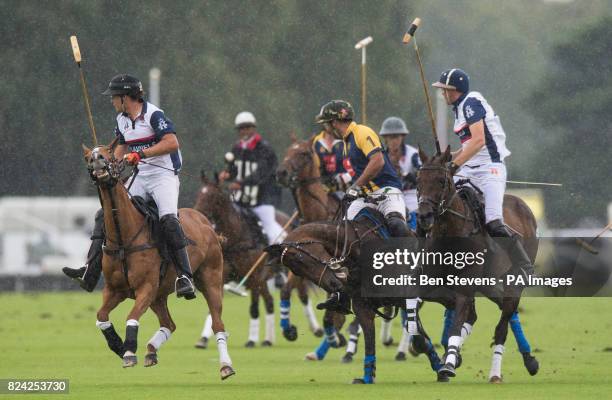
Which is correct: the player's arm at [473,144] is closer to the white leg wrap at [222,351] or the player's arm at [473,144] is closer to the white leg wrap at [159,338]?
the white leg wrap at [222,351]

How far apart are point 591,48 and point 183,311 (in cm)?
1981

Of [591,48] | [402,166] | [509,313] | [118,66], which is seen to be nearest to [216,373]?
[509,313]

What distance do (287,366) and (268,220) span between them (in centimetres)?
537

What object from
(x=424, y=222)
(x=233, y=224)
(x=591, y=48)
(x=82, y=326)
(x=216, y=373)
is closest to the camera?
(x=424, y=222)

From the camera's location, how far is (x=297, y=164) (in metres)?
19.5

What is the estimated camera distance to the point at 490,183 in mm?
15070

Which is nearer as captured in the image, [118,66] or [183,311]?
[183,311]

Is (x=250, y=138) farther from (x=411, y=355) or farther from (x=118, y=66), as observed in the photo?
(x=118, y=66)

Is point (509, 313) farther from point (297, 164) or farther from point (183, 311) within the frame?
point (183, 311)

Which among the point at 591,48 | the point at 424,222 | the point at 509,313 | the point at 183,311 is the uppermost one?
the point at 591,48

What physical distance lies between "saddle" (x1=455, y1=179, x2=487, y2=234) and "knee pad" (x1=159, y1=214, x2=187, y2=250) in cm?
275

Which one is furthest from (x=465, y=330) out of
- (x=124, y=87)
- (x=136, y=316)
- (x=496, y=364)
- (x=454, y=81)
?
(x=124, y=87)

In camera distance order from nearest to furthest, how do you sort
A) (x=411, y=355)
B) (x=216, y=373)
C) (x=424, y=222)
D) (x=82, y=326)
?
(x=424, y=222) → (x=216, y=373) → (x=411, y=355) → (x=82, y=326)

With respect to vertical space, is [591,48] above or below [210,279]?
above
